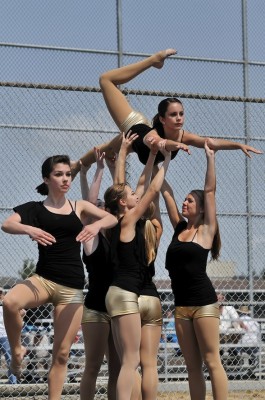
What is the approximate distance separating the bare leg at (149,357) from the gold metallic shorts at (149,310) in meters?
0.04

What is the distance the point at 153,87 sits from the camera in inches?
468

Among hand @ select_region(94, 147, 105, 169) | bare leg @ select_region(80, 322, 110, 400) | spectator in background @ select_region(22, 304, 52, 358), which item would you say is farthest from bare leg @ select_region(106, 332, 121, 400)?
spectator in background @ select_region(22, 304, 52, 358)

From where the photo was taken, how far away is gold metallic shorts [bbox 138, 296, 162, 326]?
738cm

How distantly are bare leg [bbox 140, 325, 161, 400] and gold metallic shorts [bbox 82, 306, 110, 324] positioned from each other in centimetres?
28

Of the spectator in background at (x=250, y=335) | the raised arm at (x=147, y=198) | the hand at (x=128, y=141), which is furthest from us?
the spectator in background at (x=250, y=335)

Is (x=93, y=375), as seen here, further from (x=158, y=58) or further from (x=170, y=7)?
(x=170, y=7)

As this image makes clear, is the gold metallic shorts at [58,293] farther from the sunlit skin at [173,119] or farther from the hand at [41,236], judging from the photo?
the sunlit skin at [173,119]

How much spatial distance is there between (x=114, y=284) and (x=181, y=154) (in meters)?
3.82

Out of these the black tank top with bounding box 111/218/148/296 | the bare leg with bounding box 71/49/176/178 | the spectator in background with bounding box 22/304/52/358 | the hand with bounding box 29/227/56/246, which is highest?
the bare leg with bounding box 71/49/176/178

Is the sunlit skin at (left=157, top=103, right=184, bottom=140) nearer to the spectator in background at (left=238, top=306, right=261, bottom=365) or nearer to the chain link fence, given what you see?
the chain link fence

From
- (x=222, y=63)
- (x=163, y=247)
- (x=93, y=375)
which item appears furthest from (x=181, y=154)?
(x=93, y=375)

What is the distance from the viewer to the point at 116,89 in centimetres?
826

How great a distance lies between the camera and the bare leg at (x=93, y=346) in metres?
7.46

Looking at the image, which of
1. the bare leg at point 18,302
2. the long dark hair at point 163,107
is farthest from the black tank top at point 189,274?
the bare leg at point 18,302
